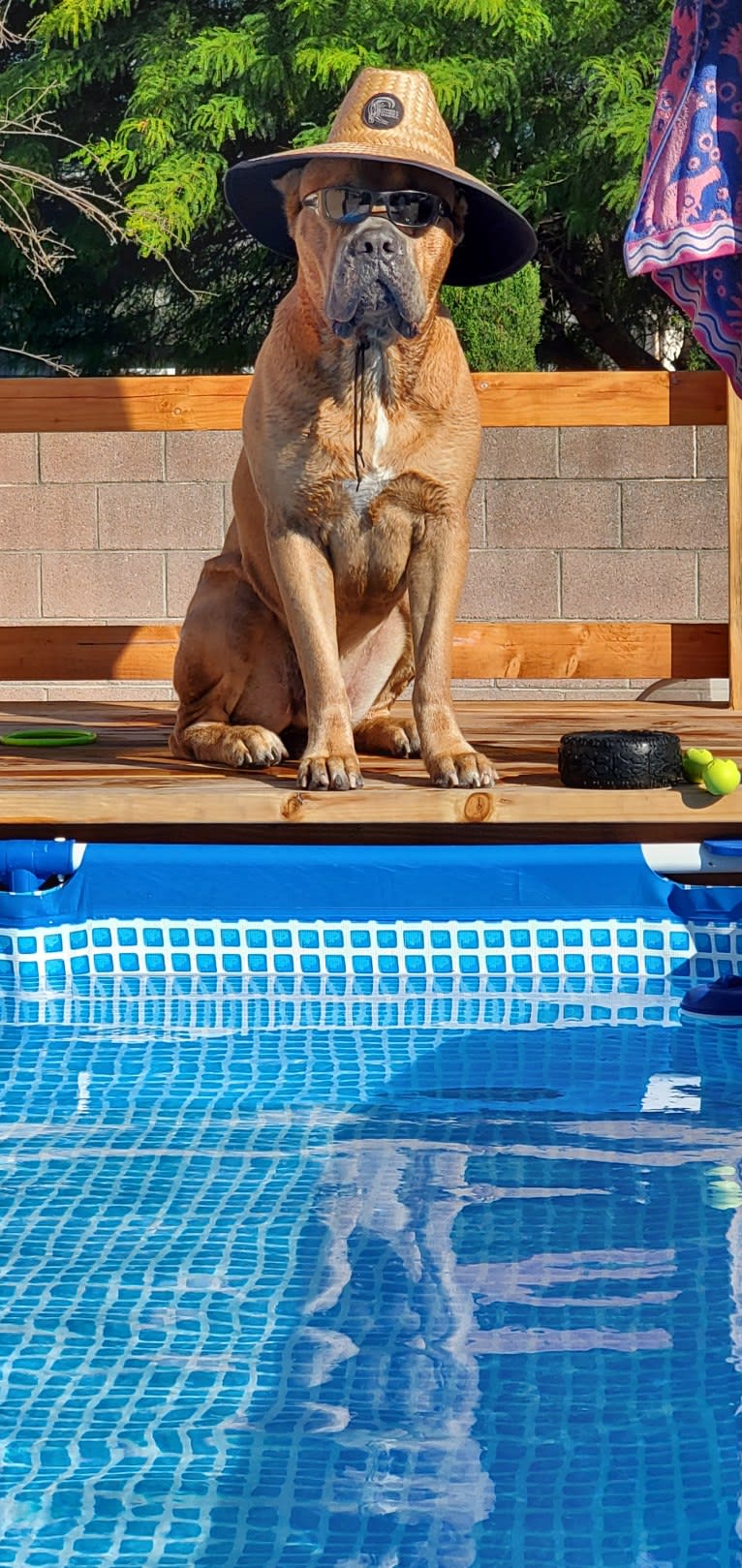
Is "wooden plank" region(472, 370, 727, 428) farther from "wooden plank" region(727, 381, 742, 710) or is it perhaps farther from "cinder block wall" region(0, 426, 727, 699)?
"cinder block wall" region(0, 426, 727, 699)

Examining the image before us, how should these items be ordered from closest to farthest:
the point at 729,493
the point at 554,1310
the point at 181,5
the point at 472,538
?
the point at 554,1310
the point at 729,493
the point at 472,538
the point at 181,5

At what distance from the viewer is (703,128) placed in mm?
3473

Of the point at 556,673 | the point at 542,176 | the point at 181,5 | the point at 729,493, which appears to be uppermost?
the point at 181,5

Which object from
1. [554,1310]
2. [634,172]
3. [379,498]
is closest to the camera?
[554,1310]

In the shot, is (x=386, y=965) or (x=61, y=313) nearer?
(x=386, y=965)

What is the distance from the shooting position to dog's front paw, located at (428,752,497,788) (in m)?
3.74

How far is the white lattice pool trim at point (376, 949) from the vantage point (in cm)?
382

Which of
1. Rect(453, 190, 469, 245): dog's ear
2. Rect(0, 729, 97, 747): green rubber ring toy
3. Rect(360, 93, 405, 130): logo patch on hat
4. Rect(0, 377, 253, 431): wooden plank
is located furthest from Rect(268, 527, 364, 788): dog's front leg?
Rect(0, 377, 253, 431): wooden plank

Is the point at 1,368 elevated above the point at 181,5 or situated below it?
below

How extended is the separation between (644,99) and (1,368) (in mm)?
5032

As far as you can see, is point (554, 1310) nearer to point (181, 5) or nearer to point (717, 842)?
point (717, 842)

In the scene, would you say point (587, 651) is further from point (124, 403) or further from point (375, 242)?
point (375, 242)

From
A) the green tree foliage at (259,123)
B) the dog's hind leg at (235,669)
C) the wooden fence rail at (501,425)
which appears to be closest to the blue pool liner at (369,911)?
the dog's hind leg at (235,669)

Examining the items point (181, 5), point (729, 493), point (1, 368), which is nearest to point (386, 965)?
point (729, 493)
